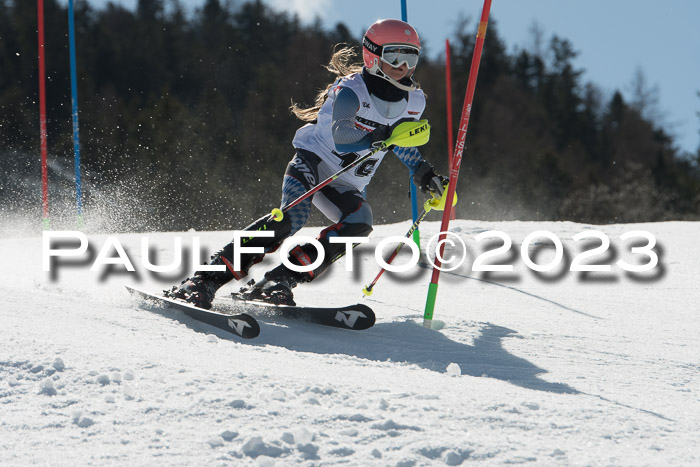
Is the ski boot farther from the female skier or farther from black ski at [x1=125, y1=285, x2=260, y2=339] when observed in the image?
black ski at [x1=125, y1=285, x2=260, y2=339]

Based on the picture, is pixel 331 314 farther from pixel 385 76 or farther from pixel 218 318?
pixel 385 76

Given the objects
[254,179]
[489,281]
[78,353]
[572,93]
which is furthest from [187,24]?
[78,353]

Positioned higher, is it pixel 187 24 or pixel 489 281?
pixel 187 24

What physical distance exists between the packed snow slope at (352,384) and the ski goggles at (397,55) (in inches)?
49.9

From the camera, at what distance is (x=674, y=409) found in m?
2.13

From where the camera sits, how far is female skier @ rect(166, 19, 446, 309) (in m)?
3.39

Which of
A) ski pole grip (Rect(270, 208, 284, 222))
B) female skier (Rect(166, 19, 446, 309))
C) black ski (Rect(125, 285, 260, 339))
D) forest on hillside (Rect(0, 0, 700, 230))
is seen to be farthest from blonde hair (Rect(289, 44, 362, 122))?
forest on hillside (Rect(0, 0, 700, 230))

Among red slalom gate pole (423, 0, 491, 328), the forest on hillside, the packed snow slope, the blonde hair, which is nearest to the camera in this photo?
the packed snow slope

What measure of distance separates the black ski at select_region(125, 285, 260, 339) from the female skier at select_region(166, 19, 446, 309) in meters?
0.08

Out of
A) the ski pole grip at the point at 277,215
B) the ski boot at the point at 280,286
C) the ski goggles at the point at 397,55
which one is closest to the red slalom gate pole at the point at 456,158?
the ski goggles at the point at 397,55

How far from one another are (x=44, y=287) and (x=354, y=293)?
1.81m

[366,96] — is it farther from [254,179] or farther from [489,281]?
[254,179]

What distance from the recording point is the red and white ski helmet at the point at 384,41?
3.39 meters

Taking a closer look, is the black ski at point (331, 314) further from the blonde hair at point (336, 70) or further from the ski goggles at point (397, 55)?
the ski goggles at point (397, 55)
